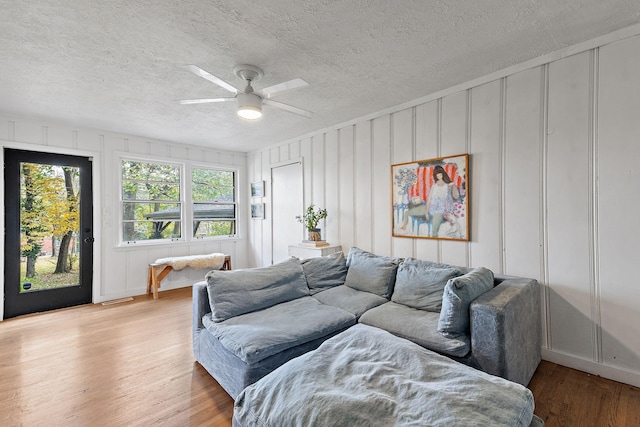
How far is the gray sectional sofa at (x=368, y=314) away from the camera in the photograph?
6.00 ft

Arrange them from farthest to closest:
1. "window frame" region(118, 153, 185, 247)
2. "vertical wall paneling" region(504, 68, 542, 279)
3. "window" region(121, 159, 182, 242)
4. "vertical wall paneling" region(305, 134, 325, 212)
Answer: "window" region(121, 159, 182, 242) → "window frame" region(118, 153, 185, 247) → "vertical wall paneling" region(305, 134, 325, 212) → "vertical wall paneling" region(504, 68, 542, 279)

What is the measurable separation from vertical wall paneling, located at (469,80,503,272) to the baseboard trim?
0.76 meters

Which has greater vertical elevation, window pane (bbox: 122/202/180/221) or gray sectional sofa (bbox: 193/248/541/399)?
window pane (bbox: 122/202/180/221)

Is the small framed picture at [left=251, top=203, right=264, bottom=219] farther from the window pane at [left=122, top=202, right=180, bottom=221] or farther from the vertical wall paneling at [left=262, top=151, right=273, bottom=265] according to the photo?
the window pane at [left=122, top=202, right=180, bottom=221]

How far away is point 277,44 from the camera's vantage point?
212cm

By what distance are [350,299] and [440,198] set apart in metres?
1.39

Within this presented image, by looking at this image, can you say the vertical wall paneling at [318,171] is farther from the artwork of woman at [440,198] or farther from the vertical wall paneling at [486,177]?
the vertical wall paneling at [486,177]

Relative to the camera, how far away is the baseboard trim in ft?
6.66

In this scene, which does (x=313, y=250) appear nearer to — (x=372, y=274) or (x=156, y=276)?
(x=372, y=274)

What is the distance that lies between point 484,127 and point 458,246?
1165 millimetres

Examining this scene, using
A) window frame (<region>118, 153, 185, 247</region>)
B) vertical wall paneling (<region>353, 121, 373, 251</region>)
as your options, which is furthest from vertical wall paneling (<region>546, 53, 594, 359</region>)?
window frame (<region>118, 153, 185, 247</region>)

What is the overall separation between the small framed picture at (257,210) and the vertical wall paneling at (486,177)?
3680 millimetres

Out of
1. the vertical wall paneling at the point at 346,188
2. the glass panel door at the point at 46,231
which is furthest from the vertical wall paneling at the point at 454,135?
the glass panel door at the point at 46,231

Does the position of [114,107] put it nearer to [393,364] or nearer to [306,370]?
[306,370]
